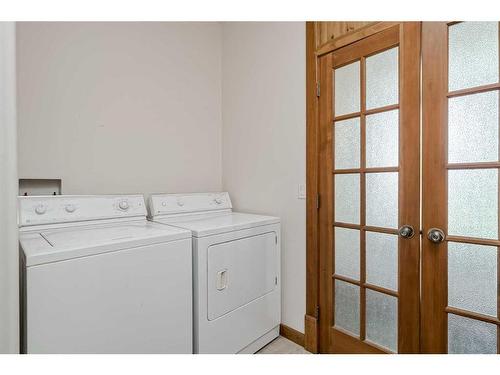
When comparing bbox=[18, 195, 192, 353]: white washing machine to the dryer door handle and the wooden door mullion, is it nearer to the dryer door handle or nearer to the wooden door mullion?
the dryer door handle

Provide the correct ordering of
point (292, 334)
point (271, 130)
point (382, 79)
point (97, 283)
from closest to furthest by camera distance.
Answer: point (97, 283) < point (382, 79) < point (292, 334) < point (271, 130)

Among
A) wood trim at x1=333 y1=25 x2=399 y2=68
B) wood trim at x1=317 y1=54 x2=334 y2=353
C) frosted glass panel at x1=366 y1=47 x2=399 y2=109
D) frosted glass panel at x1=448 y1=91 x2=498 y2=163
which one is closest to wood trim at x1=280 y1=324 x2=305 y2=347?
wood trim at x1=317 y1=54 x2=334 y2=353

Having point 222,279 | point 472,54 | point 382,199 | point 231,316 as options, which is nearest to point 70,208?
point 222,279

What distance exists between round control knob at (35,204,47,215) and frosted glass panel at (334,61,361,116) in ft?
5.88

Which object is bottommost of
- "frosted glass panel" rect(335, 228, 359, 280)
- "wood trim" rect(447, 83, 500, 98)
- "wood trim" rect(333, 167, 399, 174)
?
"frosted glass panel" rect(335, 228, 359, 280)

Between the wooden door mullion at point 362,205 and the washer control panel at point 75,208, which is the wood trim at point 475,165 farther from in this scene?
the washer control panel at point 75,208

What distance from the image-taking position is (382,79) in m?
1.46

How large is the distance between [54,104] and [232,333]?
5.94 ft

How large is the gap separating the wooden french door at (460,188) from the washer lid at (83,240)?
1.26 m

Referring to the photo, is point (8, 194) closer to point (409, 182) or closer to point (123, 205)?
point (123, 205)

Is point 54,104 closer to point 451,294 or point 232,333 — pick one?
point 232,333


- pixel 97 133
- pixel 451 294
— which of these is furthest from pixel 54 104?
pixel 451 294

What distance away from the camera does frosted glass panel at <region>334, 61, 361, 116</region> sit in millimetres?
1576

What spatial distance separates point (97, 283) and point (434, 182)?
5.22 ft
